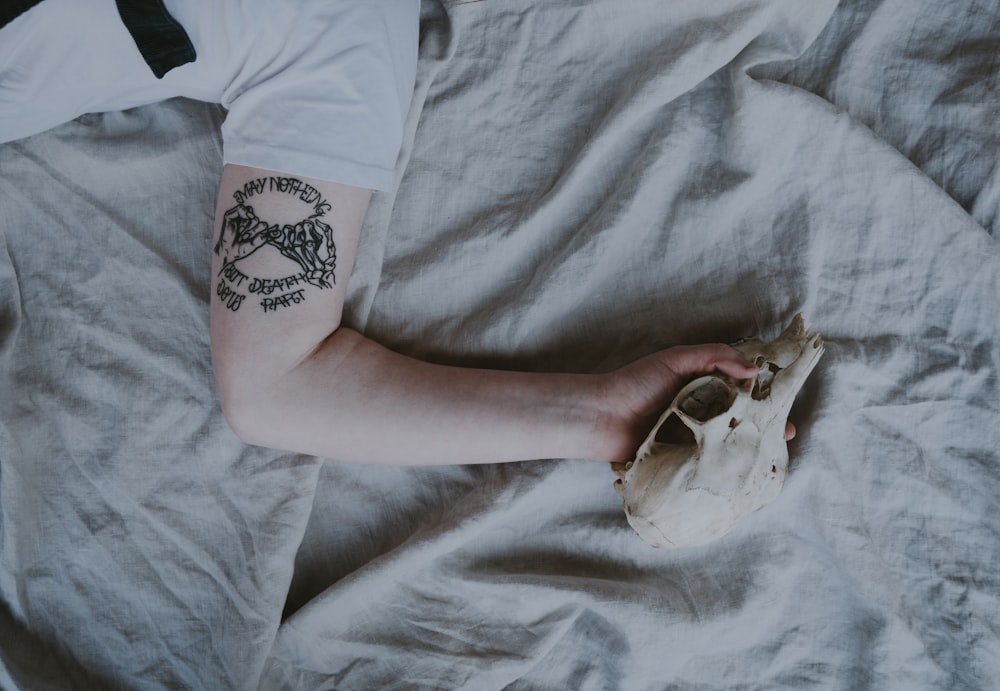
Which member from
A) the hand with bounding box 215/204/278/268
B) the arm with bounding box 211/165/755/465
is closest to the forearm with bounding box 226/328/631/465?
the arm with bounding box 211/165/755/465

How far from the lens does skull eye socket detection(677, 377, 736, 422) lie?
81 cm

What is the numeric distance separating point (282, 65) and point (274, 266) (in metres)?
0.22

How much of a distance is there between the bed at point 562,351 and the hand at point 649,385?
0.10 m

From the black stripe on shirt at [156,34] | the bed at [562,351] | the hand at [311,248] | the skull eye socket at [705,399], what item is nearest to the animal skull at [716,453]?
the skull eye socket at [705,399]

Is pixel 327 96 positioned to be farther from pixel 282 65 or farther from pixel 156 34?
pixel 156 34

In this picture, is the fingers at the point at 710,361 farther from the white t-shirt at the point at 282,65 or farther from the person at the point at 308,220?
the white t-shirt at the point at 282,65

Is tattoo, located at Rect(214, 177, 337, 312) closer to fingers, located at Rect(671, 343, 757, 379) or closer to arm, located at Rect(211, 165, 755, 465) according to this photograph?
arm, located at Rect(211, 165, 755, 465)

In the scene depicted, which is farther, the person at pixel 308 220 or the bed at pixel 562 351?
the bed at pixel 562 351

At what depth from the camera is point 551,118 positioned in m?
0.97

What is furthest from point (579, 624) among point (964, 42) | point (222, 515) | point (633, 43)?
point (964, 42)

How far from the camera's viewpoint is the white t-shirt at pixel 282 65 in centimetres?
79

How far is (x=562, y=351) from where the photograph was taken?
961 millimetres

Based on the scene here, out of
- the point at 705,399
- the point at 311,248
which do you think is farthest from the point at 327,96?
the point at 705,399

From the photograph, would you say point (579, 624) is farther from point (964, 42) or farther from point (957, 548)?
point (964, 42)
